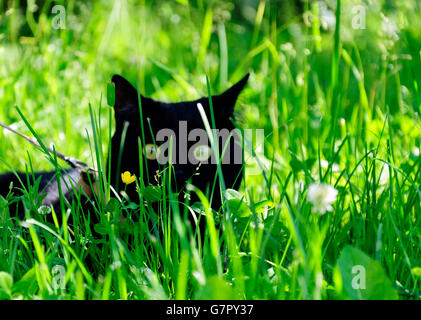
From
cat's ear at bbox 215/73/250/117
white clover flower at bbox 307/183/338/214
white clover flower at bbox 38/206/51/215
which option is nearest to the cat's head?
cat's ear at bbox 215/73/250/117

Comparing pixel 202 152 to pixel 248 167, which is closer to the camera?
pixel 202 152

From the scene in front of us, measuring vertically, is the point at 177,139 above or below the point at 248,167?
above

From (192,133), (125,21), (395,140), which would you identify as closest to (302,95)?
(395,140)

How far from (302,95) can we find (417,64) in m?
0.51

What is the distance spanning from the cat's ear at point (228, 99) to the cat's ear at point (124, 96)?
28 cm

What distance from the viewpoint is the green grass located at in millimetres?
925

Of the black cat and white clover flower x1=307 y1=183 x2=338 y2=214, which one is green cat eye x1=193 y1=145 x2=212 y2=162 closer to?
the black cat

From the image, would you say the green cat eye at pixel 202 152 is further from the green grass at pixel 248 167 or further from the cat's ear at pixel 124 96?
the cat's ear at pixel 124 96

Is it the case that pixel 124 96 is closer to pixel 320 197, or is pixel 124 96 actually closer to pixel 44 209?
pixel 44 209

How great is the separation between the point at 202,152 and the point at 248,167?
522mm

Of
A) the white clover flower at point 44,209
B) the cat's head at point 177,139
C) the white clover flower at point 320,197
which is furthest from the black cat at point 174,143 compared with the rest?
the white clover flower at point 320,197

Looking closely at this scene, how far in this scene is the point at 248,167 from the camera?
195cm

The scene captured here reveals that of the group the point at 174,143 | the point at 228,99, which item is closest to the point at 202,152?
the point at 174,143
